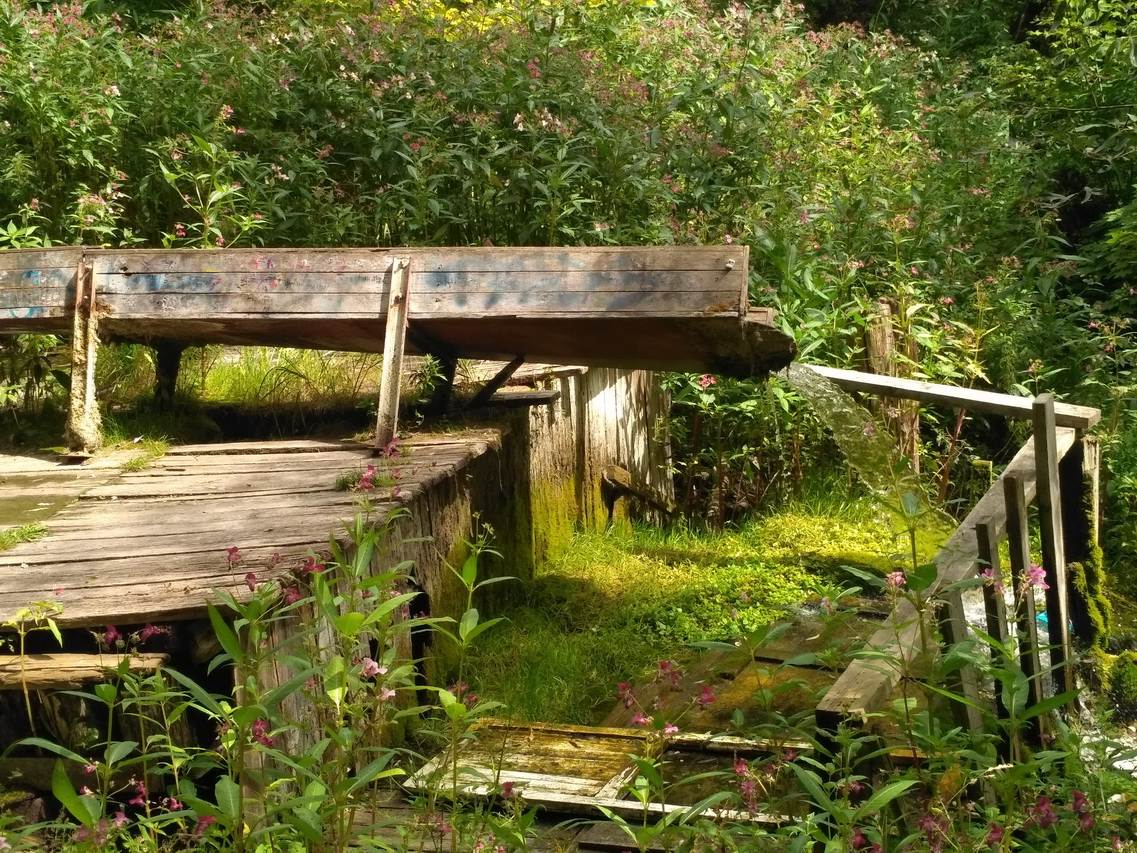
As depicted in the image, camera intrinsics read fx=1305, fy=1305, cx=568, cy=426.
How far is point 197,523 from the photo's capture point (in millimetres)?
4906

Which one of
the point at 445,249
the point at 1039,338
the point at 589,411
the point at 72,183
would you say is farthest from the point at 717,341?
the point at 72,183

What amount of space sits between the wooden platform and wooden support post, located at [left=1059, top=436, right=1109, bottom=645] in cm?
201

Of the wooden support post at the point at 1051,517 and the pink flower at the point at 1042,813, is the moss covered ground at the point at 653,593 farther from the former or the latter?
the pink flower at the point at 1042,813

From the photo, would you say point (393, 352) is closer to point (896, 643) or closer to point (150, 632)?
point (150, 632)

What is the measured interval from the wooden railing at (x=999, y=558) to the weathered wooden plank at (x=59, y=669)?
1901 mm

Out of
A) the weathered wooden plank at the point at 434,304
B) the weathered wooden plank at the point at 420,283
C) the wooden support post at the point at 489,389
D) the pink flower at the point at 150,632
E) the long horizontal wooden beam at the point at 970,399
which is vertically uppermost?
the weathered wooden plank at the point at 420,283

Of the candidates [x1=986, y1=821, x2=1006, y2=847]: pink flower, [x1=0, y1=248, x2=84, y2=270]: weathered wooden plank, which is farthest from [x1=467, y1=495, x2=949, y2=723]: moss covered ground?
[x1=0, y1=248, x2=84, y2=270]: weathered wooden plank

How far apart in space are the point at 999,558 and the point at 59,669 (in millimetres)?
3678

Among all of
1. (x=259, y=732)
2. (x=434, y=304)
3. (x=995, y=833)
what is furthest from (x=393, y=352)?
(x=995, y=833)

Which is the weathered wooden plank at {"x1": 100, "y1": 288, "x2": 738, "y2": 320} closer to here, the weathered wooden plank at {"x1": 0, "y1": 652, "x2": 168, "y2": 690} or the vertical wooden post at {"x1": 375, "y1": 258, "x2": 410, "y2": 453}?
the vertical wooden post at {"x1": 375, "y1": 258, "x2": 410, "y2": 453}

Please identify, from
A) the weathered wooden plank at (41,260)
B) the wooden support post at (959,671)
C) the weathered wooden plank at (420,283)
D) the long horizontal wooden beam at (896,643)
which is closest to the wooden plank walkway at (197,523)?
the weathered wooden plank at (420,283)

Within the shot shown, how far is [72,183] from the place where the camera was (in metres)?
8.85

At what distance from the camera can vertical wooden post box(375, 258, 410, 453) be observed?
6133mm

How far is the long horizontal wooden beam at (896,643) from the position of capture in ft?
11.1
